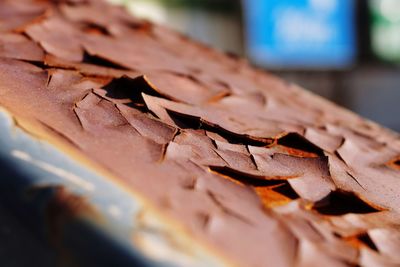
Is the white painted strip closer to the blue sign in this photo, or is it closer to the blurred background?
the blurred background

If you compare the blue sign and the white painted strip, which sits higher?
the white painted strip

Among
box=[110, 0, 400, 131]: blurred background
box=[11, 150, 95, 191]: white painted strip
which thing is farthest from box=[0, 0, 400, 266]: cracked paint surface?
box=[110, 0, 400, 131]: blurred background

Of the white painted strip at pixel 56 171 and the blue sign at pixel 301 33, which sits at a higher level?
the white painted strip at pixel 56 171

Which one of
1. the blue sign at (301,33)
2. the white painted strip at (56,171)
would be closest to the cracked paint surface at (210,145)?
the white painted strip at (56,171)

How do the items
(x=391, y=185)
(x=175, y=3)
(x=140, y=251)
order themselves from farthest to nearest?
1. (x=175, y=3)
2. (x=391, y=185)
3. (x=140, y=251)

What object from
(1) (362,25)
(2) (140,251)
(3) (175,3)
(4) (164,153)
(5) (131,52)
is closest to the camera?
(2) (140,251)

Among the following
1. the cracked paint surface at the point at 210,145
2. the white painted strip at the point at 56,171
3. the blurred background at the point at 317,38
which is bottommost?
the blurred background at the point at 317,38

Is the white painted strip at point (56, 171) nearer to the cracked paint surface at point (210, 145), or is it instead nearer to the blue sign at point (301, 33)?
the cracked paint surface at point (210, 145)

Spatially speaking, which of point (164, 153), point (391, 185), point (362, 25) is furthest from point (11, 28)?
point (362, 25)

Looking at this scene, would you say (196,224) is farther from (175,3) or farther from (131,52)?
(175,3)
